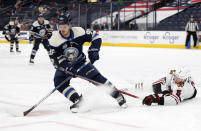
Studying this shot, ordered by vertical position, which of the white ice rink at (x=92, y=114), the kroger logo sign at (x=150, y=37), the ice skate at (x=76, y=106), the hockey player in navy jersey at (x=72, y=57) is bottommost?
the white ice rink at (x=92, y=114)

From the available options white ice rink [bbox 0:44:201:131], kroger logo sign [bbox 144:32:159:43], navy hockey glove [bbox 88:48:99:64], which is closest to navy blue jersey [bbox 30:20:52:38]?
white ice rink [bbox 0:44:201:131]

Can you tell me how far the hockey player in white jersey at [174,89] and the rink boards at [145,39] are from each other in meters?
10.9

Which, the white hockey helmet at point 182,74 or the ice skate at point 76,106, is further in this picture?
the white hockey helmet at point 182,74

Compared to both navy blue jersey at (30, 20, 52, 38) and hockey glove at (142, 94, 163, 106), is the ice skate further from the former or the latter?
navy blue jersey at (30, 20, 52, 38)

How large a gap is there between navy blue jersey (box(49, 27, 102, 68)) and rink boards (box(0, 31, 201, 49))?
11.5 meters

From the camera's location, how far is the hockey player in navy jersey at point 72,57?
375 centimetres

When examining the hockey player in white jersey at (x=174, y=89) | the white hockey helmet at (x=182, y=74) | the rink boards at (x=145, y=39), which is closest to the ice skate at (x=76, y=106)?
the hockey player in white jersey at (x=174, y=89)

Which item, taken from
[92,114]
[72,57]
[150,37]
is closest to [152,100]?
[92,114]

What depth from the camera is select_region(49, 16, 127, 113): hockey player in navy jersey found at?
375cm

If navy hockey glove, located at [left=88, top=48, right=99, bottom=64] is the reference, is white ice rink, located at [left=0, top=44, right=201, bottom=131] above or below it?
below

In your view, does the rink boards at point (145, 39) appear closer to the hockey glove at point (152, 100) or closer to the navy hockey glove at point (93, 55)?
the hockey glove at point (152, 100)

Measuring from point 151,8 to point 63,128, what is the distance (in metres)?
15.0

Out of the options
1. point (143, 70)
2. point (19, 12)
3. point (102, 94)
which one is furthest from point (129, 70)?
point (19, 12)

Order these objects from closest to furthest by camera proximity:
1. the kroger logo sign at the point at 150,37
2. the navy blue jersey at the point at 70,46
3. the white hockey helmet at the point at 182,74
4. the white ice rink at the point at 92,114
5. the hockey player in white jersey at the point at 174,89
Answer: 1. the white ice rink at the point at 92,114
2. the navy blue jersey at the point at 70,46
3. the hockey player in white jersey at the point at 174,89
4. the white hockey helmet at the point at 182,74
5. the kroger logo sign at the point at 150,37
